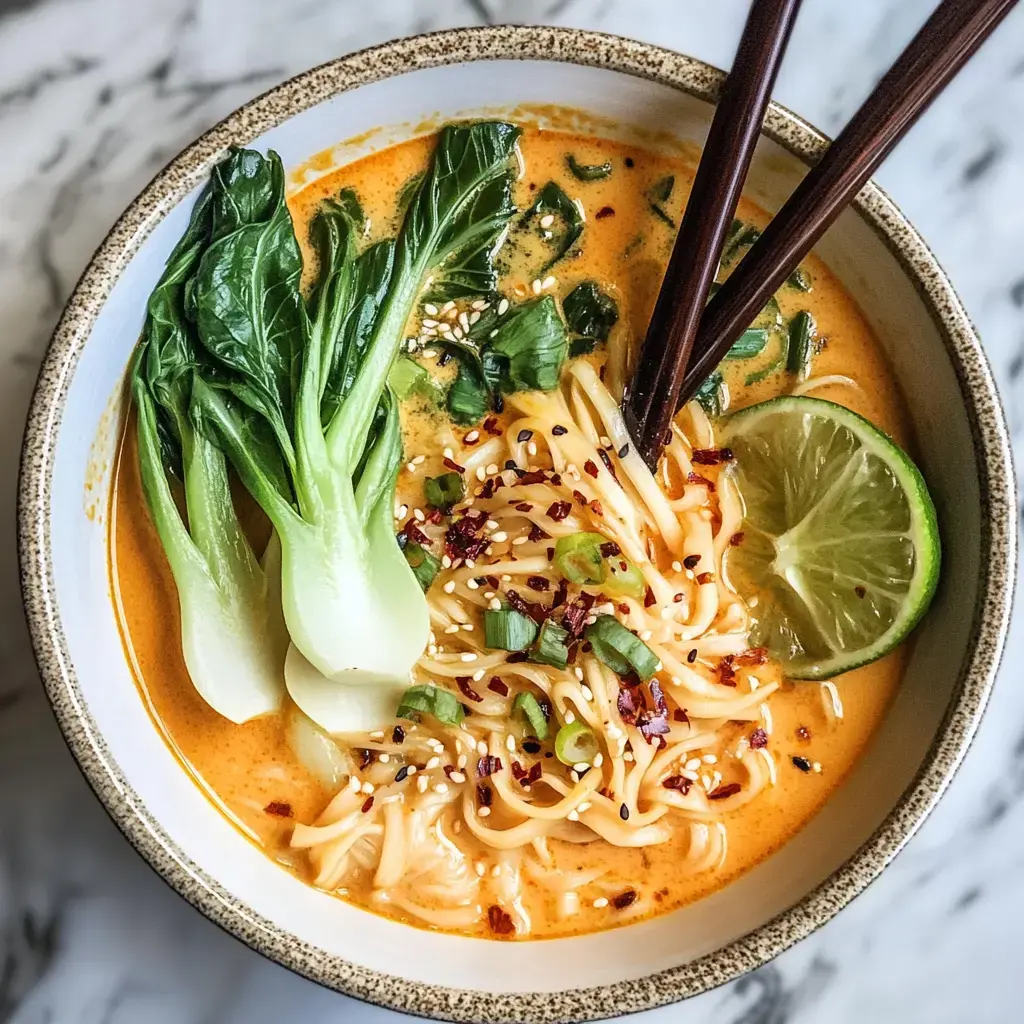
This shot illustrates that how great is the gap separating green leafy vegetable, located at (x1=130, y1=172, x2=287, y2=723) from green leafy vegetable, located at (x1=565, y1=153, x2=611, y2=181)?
0.67 m

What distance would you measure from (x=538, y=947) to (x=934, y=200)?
185 centimetres

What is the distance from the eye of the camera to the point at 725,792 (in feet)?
7.11

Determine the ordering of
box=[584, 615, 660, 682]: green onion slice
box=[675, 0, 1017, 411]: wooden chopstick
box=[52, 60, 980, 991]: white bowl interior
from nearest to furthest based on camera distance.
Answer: box=[675, 0, 1017, 411]: wooden chopstick → box=[52, 60, 980, 991]: white bowl interior → box=[584, 615, 660, 682]: green onion slice

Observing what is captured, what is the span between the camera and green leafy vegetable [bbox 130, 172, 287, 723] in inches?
79.8

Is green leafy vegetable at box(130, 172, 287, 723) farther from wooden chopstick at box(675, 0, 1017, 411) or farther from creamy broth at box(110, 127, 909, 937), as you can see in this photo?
wooden chopstick at box(675, 0, 1017, 411)

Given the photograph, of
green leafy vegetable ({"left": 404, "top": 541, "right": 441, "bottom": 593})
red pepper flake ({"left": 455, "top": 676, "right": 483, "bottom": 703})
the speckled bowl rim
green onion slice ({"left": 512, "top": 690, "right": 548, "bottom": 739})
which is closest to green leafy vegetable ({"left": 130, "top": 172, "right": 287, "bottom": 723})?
the speckled bowl rim

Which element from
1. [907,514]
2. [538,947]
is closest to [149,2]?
[907,514]

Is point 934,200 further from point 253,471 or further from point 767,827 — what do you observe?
point 253,471

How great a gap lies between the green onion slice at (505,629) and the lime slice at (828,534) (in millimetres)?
495

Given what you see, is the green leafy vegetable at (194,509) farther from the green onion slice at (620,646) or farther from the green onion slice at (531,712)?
the green onion slice at (620,646)

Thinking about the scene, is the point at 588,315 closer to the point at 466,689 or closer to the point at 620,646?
the point at 620,646

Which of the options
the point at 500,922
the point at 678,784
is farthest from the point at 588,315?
the point at 500,922

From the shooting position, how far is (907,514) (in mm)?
2023

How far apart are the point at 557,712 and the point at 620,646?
0.66ft
